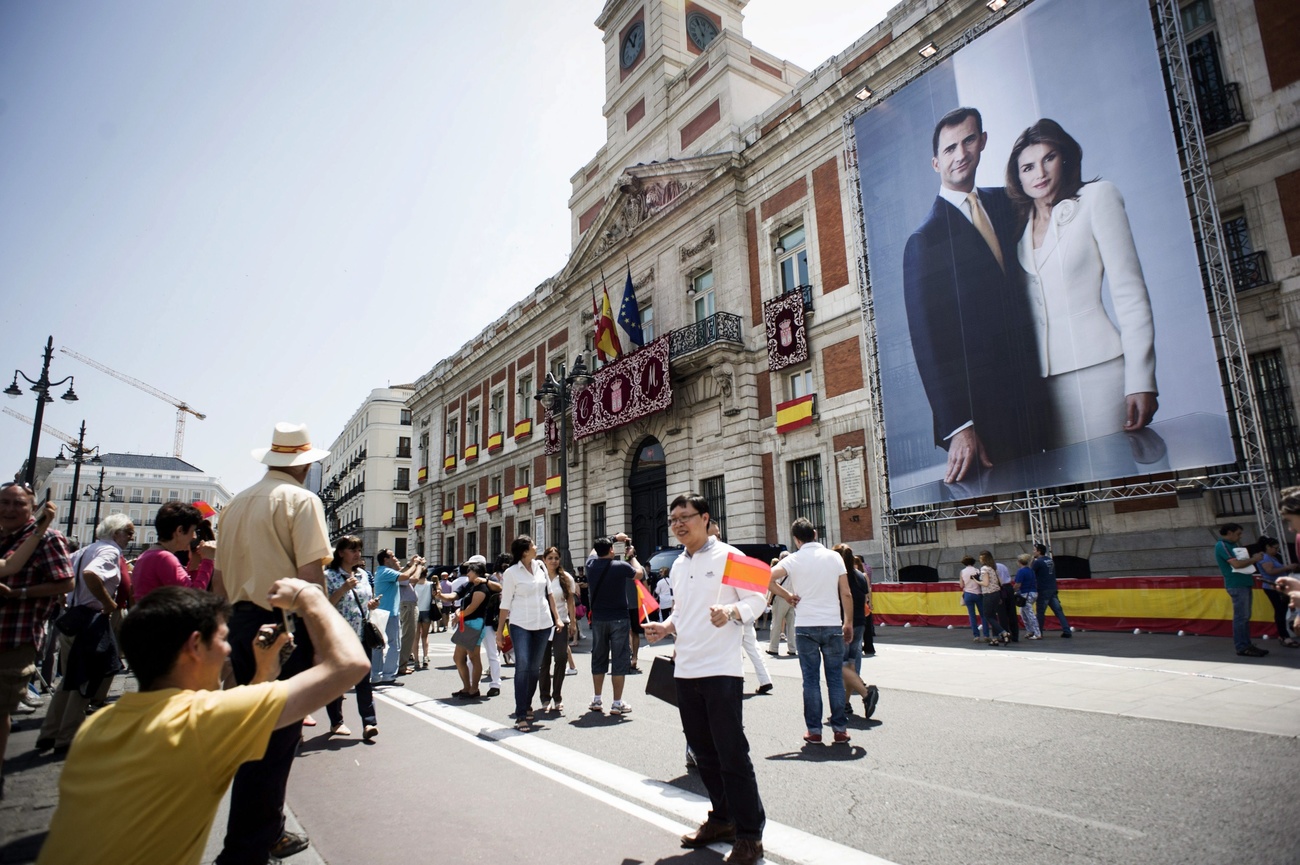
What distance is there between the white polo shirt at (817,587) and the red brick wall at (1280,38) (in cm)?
1359

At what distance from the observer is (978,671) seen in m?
9.34

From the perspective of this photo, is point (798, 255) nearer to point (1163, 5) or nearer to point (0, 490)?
point (1163, 5)

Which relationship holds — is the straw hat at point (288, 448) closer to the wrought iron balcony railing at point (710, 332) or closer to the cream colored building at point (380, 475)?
the wrought iron balcony railing at point (710, 332)

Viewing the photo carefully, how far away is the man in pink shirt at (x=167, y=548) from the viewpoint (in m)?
5.54

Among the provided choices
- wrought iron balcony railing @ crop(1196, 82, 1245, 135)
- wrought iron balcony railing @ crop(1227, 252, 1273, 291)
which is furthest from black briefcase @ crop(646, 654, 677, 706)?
wrought iron balcony railing @ crop(1196, 82, 1245, 135)

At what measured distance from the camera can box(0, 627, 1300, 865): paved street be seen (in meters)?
3.76

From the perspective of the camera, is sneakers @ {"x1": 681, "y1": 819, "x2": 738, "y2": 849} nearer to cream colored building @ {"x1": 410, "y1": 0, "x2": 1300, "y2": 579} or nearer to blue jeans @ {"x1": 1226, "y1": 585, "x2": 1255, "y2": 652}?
blue jeans @ {"x1": 1226, "y1": 585, "x2": 1255, "y2": 652}

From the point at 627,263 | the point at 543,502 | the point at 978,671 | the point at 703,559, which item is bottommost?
the point at 978,671

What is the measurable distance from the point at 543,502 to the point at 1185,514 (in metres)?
22.9

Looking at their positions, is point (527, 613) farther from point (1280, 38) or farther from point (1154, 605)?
point (1280, 38)

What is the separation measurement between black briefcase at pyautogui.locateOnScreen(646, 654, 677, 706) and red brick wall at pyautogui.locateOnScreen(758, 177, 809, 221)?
18468mm

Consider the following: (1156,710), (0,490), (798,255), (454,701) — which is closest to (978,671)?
(1156,710)

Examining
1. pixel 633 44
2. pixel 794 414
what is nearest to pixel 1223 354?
pixel 794 414

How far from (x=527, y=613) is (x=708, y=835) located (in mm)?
3871
